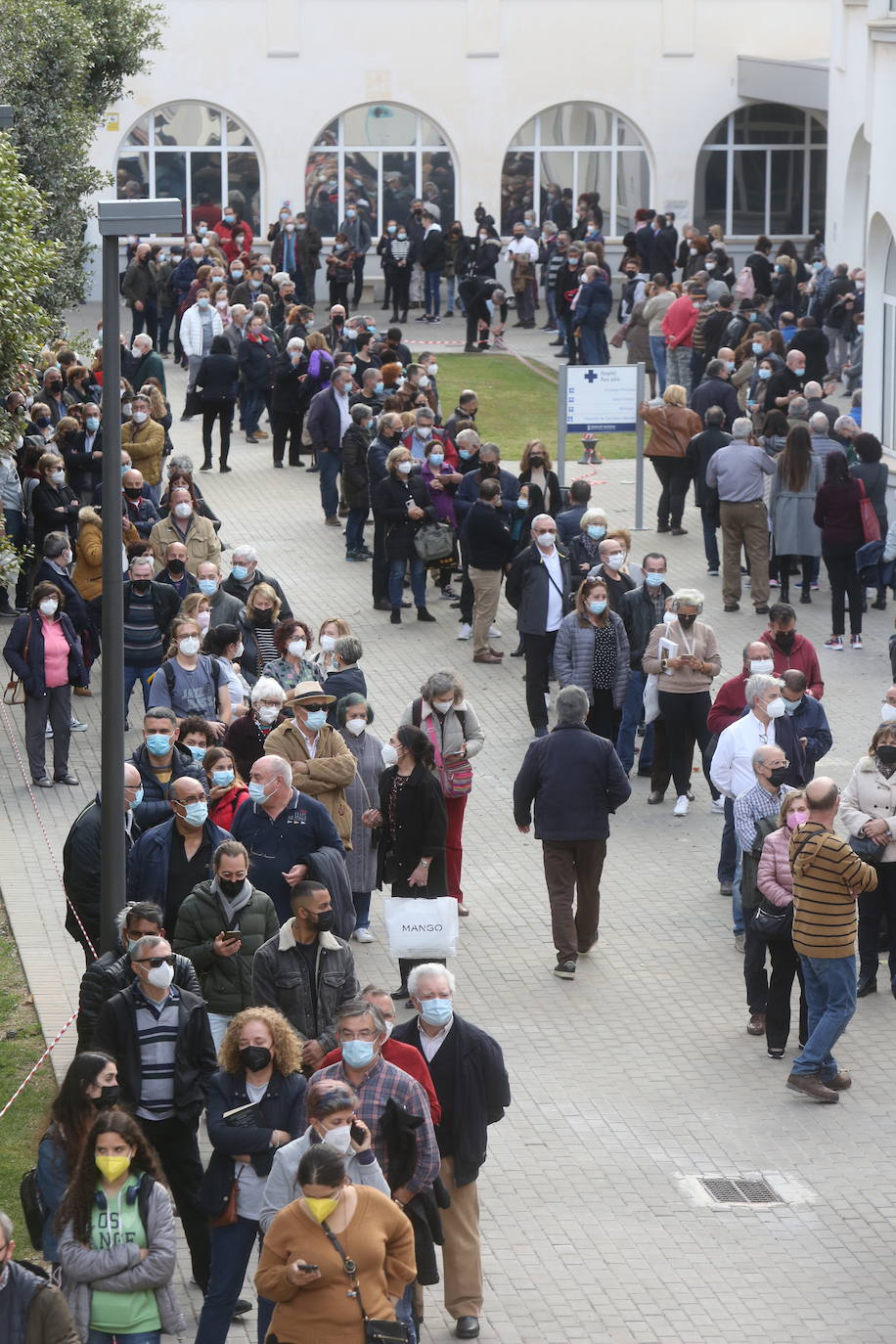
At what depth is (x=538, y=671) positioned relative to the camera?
54.1 ft

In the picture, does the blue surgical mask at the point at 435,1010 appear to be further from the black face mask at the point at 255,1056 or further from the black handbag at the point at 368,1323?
the black handbag at the point at 368,1323

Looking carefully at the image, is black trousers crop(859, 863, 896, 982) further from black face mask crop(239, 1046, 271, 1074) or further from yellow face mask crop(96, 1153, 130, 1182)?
yellow face mask crop(96, 1153, 130, 1182)

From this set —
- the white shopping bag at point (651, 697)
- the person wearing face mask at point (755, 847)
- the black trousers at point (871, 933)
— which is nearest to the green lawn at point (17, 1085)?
the person wearing face mask at point (755, 847)

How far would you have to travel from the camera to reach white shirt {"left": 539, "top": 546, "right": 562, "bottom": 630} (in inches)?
644

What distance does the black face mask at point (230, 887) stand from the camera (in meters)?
9.75

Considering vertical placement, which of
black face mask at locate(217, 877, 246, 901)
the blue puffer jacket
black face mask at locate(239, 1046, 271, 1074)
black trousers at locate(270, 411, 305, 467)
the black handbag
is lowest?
the black handbag

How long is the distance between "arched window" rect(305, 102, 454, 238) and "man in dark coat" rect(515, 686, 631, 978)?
1106 inches

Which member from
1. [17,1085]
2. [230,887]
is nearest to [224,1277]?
[230,887]

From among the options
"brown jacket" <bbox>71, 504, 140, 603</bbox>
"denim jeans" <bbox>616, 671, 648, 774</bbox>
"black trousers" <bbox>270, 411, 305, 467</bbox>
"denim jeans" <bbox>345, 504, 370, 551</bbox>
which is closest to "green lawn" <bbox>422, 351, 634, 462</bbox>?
"black trousers" <bbox>270, 411, 305, 467</bbox>

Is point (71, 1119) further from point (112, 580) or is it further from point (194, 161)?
point (194, 161)

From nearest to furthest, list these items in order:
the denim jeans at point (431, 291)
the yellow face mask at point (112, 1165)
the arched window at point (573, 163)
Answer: the yellow face mask at point (112, 1165)
the denim jeans at point (431, 291)
the arched window at point (573, 163)

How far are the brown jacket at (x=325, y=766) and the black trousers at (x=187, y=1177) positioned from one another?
3.32 meters

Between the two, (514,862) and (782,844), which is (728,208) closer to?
(514,862)

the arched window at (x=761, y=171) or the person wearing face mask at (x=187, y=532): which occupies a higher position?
the arched window at (x=761, y=171)
